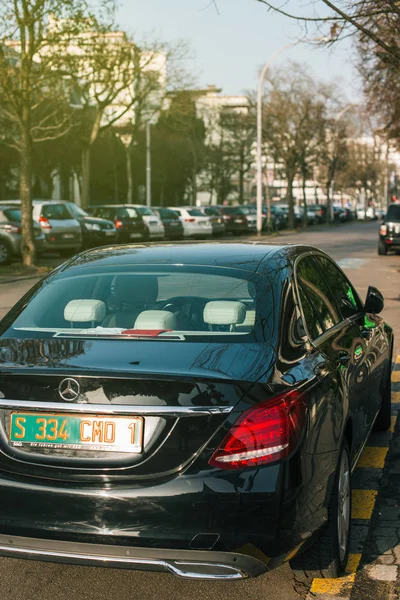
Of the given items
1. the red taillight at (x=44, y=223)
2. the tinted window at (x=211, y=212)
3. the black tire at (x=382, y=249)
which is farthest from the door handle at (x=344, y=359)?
the tinted window at (x=211, y=212)

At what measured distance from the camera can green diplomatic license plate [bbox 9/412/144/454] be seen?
3.29 metres

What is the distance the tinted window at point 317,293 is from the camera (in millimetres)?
4441

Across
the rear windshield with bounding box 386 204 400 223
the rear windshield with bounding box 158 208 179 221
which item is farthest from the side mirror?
the rear windshield with bounding box 158 208 179 221

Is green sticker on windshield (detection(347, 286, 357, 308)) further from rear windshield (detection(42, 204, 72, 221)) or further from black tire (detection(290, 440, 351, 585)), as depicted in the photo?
rear windshield (detection(42, 204, 72, 221))

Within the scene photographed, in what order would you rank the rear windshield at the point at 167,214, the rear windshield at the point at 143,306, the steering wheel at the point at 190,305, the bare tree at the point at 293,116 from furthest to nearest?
the bare tree at the point at 293,116 → the rear windshield at the point at 167,214 → the steering wheel at the point at 190,305 → the rear windshield at the point at 143,306

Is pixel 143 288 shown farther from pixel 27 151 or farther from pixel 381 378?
pixel 27 151

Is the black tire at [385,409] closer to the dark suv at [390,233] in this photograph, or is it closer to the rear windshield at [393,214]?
the dark suv at [390,233]

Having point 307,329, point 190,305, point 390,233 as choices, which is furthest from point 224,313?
point 390,233

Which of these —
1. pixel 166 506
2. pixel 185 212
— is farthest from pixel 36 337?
pixel 185 212

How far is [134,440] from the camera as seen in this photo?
130 inches

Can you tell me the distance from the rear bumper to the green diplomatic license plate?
346 mm

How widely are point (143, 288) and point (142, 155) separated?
60.7 m

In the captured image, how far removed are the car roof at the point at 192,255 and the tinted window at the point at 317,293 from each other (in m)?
0.10

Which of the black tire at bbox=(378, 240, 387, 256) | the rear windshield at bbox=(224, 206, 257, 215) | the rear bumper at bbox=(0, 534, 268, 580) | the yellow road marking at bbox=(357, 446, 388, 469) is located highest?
the rear bumper at bbox=(0, 534, 268, 580)
